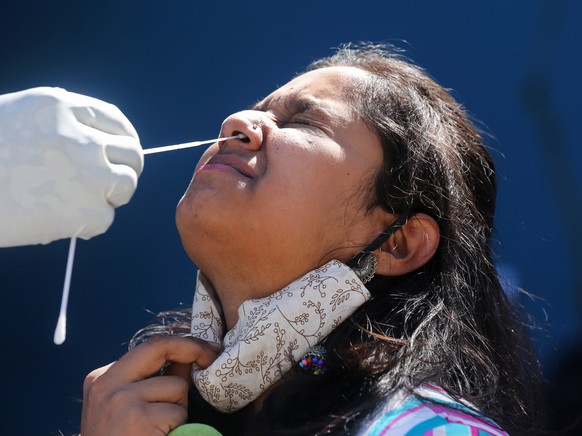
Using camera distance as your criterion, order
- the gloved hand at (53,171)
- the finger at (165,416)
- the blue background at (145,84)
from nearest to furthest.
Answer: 1. the gloved hand at (53,171)
2. the finger at (165,416)
3. the blue background at (145,84)

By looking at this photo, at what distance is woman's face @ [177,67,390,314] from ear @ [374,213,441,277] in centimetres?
5

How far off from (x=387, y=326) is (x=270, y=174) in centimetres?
34

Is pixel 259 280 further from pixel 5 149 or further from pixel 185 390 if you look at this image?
pixel 5 149

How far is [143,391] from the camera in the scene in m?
1.45

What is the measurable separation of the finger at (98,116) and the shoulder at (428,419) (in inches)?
23.8

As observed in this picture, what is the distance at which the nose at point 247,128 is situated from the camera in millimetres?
1609

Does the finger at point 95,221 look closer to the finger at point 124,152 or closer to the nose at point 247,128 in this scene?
the finger at point 124,152

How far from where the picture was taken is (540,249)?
254cm

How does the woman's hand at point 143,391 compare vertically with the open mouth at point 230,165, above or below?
below

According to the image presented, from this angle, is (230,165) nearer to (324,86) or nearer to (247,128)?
(247,128)

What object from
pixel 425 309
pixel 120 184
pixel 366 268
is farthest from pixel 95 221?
pixel 425 309

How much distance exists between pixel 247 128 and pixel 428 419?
0.63 meters

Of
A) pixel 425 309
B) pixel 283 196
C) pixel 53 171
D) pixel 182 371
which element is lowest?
pixel 182 371

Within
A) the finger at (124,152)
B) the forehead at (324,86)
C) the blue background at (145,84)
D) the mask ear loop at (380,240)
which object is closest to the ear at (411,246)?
the mask ear loop at (380,240)
